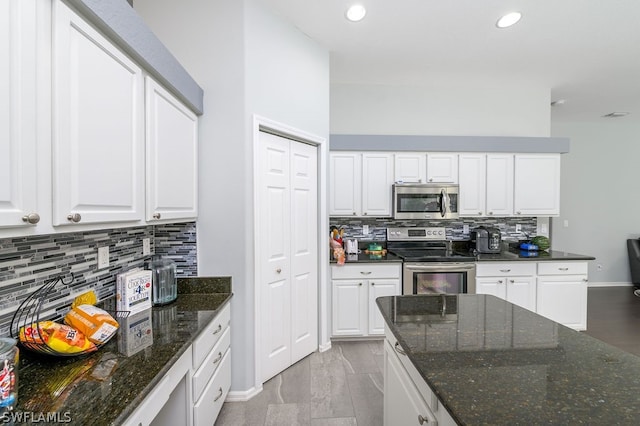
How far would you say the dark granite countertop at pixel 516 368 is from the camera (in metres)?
0.76

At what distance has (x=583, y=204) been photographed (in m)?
5.11

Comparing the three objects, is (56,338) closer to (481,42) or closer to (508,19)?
(508,19)

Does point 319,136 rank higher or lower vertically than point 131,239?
higher

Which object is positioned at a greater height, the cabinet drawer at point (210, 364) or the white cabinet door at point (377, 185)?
the white cabinet door at point (377, 185)

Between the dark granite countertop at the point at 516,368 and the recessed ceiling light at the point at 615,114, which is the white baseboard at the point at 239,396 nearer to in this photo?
the dark granite countertop at the point at 516,368

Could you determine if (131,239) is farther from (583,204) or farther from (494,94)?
(583,204)

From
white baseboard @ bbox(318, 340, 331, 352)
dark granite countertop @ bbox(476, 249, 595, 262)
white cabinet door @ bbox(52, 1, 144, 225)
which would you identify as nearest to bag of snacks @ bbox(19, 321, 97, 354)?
white cabinet door @ bbox(52, 1, 144, 225)

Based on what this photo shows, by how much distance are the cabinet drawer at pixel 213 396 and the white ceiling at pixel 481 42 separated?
274 cm

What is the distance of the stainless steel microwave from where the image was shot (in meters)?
3.34

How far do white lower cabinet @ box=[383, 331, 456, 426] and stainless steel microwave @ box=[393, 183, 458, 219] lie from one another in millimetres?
2024

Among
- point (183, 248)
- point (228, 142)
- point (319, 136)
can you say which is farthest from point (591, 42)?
point (183, 248)

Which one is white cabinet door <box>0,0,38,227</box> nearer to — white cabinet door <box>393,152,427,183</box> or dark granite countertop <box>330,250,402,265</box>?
dark granite countertop <box>330,250,402,265</box>

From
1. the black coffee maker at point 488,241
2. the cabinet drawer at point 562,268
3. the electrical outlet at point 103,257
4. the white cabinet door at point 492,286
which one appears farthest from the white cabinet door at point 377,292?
the electrical outlet at point 103,257

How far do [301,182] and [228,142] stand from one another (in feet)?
2.58
